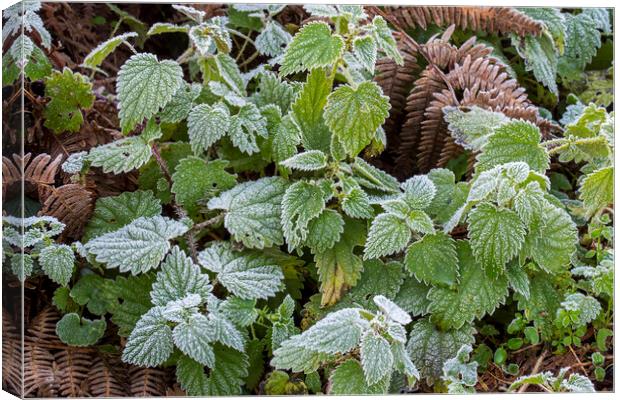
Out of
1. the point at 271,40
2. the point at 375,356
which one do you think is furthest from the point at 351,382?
the point at 271,40

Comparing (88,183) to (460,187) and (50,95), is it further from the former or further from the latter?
(460,187)

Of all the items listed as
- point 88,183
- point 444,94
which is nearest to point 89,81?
point 88,183

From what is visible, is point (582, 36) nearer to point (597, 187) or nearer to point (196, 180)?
point (597, 187)

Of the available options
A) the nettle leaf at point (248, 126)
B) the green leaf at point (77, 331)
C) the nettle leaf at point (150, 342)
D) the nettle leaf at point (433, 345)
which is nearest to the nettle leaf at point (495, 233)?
the nettle leaf at point (433, 345)

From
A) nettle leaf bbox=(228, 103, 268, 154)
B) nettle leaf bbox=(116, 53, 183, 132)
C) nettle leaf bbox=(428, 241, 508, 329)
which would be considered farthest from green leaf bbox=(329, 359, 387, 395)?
nettle leaf bbox=(116, 53, 183, 132)

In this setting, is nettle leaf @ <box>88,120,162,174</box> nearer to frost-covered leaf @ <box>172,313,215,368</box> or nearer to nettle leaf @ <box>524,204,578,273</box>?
frost-covered leaf @ <box>172,313,215,368</box>

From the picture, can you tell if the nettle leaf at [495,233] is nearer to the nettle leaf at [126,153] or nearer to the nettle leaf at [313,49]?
the nettle leaf at [313,49]

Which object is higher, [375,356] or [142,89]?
[142,89]
